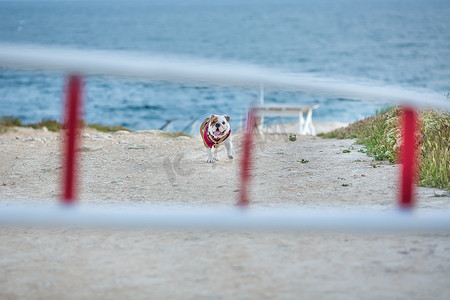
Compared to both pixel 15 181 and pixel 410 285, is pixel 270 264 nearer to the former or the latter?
pixel 410 285

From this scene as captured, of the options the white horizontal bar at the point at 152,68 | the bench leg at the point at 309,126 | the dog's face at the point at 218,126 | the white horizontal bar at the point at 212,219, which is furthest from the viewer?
the bench leg at the point at 309,126

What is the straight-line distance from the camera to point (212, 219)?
4.01 metres

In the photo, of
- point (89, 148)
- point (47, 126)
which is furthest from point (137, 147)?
point (47, 126)

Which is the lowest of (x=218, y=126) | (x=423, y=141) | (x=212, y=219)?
(x=212, y=219)

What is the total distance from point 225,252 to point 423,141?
440cm

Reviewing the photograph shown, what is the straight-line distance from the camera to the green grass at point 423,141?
22.4 feet

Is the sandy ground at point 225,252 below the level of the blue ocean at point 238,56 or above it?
below

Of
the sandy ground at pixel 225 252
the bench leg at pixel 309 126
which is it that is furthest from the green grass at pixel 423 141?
the bench leg at pixel 309 126

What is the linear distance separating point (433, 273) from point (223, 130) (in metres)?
4.16

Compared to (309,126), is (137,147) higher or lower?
lower

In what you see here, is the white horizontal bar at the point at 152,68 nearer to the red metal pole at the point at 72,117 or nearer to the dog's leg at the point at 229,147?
the red metal pole at the point at 72,117

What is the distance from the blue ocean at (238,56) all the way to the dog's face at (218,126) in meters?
1.35

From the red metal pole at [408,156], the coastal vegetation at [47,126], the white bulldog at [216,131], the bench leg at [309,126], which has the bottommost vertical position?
the red metal pole at [408,156]

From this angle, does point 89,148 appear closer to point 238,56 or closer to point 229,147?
point 229,147
